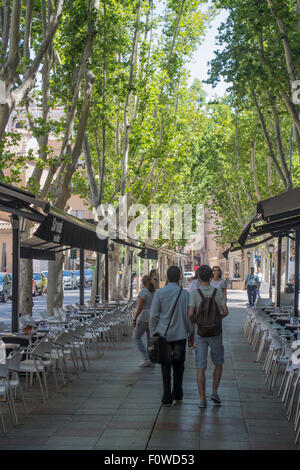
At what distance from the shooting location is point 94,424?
8.18m

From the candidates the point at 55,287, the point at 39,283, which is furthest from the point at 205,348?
the point at 39,283

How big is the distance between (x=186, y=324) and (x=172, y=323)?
0.74 feet

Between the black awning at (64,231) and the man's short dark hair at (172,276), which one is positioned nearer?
the man's short dark hair at (172,276)

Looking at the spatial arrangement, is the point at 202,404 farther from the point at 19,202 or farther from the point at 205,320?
the point at 19,202

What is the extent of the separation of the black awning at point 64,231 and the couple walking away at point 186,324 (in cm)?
262

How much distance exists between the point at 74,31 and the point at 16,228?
817 cm

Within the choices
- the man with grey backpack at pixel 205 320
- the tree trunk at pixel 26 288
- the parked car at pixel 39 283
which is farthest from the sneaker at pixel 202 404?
the parked car at pixel 39 283

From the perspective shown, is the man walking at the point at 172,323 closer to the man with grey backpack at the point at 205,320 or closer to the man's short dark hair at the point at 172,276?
the man's short dark hair at the point at 172,276

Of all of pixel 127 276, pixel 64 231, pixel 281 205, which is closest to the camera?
Result: pixel 281 205

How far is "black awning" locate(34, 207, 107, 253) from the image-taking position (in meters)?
11.1

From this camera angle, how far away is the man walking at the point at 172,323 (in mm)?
9109

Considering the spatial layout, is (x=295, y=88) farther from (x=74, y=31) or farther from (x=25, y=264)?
(x=25, y=264)

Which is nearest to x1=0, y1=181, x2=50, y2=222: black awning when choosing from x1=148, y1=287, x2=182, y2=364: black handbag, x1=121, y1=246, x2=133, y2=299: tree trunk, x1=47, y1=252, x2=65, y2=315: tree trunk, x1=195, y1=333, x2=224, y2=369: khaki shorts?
x1=148, y1=287, x2=182, y2=364: black handbag

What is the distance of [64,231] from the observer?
40.3 ft
